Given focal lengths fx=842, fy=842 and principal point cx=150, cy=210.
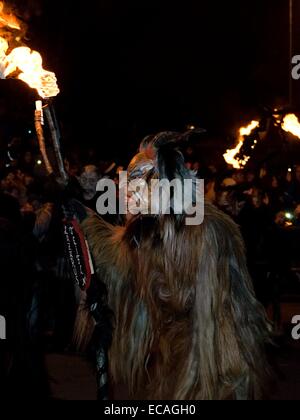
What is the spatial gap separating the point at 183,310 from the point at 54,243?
4688mm

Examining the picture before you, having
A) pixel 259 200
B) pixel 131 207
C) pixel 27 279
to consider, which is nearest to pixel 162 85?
pixel 259 200

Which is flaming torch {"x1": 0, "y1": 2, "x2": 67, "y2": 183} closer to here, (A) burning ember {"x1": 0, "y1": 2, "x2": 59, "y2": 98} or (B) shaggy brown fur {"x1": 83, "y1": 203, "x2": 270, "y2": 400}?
(A) burning ember {"x1": 0, "y1": 2, "x2": 59, "y2": 98}

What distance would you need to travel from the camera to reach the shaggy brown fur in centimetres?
474

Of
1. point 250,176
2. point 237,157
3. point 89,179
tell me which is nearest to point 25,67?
point 89,179

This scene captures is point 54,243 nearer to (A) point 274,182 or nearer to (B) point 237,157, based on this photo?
(B) point 237,157

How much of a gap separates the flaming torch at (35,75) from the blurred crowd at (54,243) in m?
0.27

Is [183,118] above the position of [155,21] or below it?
below

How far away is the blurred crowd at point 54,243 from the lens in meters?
6.52

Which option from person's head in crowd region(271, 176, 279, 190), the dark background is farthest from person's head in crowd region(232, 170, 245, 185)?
the dark background

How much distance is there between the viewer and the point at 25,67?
535 centimetres

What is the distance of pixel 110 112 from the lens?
22.4 metres

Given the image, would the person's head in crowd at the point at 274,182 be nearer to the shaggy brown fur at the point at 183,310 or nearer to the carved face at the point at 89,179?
the carved face at the point at 89,179

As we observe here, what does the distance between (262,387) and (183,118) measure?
2120 centimetres
